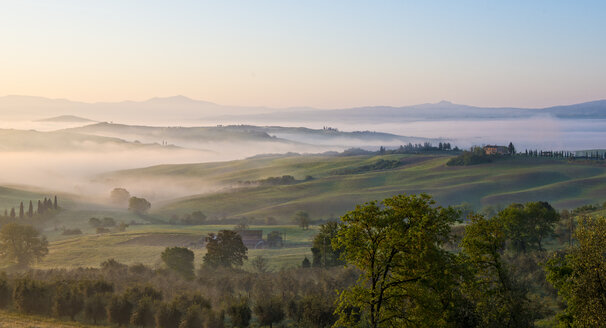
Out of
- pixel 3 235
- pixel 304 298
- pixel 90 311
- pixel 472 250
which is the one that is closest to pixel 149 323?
pixel 90 311

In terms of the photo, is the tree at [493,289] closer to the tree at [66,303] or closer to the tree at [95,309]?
the tree at [95,309]

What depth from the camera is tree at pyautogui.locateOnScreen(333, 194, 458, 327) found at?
3030 cm

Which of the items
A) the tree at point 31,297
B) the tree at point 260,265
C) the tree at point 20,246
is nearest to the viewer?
the tree at point 31,297

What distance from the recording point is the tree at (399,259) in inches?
1193

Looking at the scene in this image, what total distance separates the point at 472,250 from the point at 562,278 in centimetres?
536

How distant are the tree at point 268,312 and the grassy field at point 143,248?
41579 millimetres

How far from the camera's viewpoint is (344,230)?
3209 cm

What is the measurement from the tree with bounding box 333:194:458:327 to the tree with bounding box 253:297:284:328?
1798 centimetres

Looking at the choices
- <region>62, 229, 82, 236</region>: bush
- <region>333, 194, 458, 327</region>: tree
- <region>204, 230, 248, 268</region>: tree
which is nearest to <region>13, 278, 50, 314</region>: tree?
<region>204, 230, 248, 268</region>: tree

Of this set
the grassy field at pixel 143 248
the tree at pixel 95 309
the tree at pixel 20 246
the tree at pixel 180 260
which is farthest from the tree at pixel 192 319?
the tree at pixel 20 246

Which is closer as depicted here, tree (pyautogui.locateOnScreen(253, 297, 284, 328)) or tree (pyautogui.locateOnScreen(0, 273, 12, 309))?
tree (pyautogui.locateOnScreen(253, 297, 284, 328))

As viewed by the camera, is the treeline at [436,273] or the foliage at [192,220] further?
the foliage at [192,220]

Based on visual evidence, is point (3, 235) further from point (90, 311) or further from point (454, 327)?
point (454, 327)

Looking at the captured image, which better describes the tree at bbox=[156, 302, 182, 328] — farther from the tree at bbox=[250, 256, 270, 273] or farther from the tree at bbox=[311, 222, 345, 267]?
the tree at bbox=[250, 256, 270, 273]
